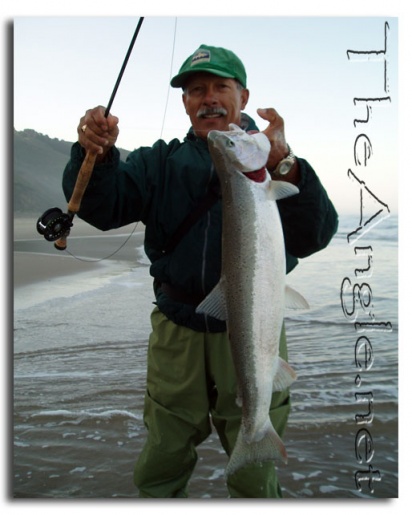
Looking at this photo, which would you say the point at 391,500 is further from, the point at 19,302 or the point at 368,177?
the point at 19,302

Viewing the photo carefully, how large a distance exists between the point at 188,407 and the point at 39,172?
6.50 metres

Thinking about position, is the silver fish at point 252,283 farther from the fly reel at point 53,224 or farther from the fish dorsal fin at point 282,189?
the fly reel at point 53,224

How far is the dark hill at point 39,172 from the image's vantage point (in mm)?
5988

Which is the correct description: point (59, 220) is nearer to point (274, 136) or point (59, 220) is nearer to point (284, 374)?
point (274, 136)

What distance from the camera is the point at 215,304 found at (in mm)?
2082

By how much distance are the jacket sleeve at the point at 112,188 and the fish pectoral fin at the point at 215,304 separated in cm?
64

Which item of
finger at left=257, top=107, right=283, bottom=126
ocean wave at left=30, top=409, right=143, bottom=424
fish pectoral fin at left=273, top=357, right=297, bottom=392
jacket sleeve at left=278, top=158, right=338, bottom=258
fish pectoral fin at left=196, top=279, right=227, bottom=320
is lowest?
ocean wave at left=30, top=409, right=143, bottom=424

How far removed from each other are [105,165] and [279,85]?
6.23ft

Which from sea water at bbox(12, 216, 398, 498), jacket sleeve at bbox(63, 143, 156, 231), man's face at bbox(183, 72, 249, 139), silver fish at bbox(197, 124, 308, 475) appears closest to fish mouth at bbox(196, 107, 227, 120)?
man's face at bbox(183, 72, 249, 139)

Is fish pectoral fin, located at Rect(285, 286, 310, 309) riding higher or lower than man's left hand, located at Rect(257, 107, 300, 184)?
lower

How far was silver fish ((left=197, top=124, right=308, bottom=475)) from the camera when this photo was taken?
1936 millimetres

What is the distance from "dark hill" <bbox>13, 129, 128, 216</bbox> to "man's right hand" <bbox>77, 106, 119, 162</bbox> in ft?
11.8

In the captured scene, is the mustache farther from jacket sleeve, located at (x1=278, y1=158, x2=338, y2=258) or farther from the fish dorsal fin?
the fish dorsal fin

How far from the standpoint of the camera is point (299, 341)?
16.0ft
